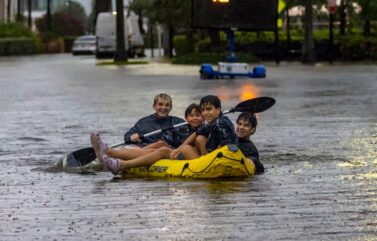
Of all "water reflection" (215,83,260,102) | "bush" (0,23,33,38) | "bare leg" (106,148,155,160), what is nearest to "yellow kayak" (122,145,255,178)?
"bare leg" (106,148,155,160)

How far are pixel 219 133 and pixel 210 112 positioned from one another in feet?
0.89

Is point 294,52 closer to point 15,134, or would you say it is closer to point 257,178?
point 15,134

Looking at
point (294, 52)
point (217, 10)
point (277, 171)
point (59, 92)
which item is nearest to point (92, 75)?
point (217, 10)

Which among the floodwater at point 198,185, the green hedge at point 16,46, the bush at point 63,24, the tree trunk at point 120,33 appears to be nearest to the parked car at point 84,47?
the green hedge at point 16,46

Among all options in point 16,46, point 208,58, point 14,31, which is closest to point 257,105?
point 208,58

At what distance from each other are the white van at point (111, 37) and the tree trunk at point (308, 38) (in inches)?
539

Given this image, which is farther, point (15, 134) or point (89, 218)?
point (15, 134)

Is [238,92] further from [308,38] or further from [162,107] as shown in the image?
[308,38]

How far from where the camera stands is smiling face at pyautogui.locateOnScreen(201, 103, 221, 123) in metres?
11.9

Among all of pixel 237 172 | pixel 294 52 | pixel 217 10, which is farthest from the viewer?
pixel 294 52

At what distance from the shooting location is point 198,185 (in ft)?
36.8

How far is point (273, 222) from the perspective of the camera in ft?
29.2

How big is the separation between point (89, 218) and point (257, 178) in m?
2.92

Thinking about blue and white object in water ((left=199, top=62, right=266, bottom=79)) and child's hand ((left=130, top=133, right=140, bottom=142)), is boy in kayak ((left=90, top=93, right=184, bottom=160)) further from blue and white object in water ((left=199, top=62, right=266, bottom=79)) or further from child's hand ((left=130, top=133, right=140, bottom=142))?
blue and white object in water ((left=199, top=62, right=266, bottom=79))
